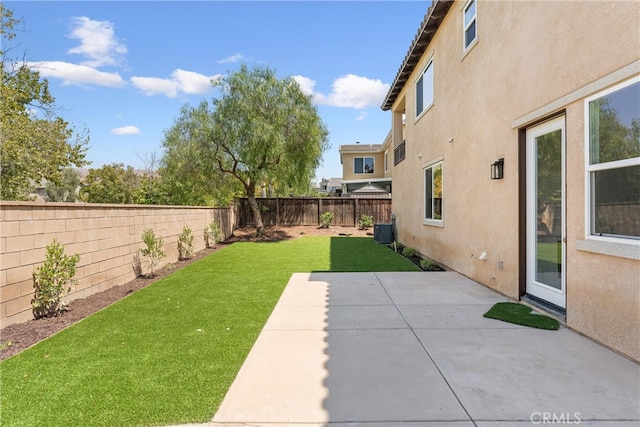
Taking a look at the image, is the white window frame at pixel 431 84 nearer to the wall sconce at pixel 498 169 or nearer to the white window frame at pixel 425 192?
the white window frame at pixel 425 192

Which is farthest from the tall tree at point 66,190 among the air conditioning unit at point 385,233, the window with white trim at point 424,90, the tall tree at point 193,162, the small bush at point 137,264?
the window with white trim at point 424,90

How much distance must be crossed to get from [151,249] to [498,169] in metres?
7.78

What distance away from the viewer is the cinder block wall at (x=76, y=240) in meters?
4.49

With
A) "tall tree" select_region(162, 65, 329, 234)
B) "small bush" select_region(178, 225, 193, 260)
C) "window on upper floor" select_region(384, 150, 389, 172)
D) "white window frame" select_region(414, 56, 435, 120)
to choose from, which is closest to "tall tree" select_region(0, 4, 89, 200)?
"tall tree" select_region(162, 65, 329, 234)

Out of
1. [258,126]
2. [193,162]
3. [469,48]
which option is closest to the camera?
[469,48]

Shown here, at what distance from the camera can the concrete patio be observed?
2.65 meters

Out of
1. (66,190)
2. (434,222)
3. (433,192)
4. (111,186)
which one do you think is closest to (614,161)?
(434,222)

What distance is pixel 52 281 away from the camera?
5039 millimetres

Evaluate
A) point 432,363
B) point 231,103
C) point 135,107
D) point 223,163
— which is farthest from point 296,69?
point 432,363

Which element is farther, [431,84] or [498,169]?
[431,84]

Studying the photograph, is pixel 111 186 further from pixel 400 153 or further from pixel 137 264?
pixel 400 153

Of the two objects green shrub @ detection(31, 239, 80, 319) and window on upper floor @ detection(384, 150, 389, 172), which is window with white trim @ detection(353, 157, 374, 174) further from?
green shrub @ detection(31, 239, 80, 319)

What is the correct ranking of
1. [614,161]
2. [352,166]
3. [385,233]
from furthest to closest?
[352,166] → [385,233] → [614,161]

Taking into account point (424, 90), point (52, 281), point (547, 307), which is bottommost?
point (547, 307)
